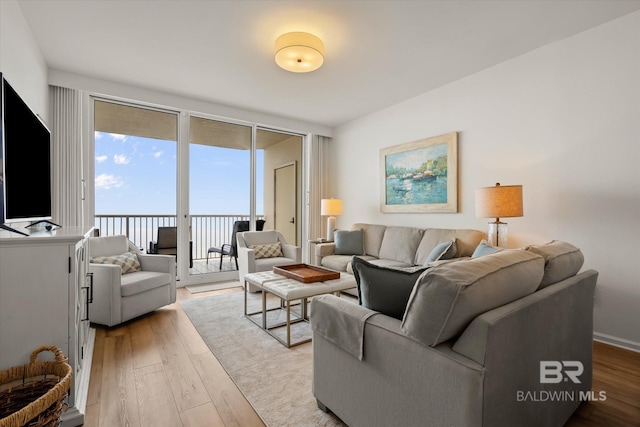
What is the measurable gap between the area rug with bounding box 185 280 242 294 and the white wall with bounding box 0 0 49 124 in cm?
255

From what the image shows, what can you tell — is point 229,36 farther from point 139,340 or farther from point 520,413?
point 520,413

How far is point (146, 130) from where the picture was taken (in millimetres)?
4305

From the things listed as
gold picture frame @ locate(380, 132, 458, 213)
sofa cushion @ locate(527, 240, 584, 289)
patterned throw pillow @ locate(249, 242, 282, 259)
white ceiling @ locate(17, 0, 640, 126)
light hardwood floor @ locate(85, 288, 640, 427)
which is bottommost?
light hardwood floor @ locate(85, 288, 640, 427)

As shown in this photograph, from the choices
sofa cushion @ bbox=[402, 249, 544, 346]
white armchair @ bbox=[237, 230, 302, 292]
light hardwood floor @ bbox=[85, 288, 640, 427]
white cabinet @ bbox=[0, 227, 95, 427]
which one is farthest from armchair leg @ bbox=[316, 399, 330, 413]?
white armchair @ bbox=[237, 230, 302, 292]

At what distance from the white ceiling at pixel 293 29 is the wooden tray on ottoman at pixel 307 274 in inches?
84.6

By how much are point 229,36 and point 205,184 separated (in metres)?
2.50

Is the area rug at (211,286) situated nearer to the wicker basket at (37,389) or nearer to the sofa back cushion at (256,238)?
the sofa back cushion at (256,238)

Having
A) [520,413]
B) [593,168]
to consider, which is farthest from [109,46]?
[593,168]

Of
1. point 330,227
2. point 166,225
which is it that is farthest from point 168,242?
point 330,227

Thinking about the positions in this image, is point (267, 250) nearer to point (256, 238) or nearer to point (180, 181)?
point (256, 238)

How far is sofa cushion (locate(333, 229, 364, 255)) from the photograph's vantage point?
439cm

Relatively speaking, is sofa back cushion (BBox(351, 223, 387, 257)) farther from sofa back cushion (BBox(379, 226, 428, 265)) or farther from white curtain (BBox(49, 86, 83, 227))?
white curtain (BBox(49, 86, 83, 227))

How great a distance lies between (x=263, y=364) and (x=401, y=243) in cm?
245

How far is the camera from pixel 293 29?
2617 mm
